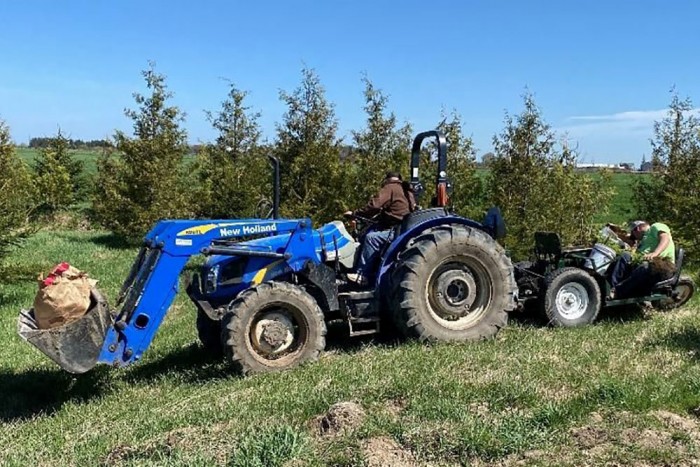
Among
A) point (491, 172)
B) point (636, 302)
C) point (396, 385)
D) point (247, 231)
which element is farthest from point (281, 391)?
point (491, 172)

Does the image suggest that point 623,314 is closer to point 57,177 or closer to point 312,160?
point 312,160

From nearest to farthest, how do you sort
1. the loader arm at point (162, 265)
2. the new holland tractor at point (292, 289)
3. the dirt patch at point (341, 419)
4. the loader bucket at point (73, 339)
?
1. the dirt patch at point (341, 419)
2. the loader bucket at point (73, 339)
3. the loader arm at point (162, 265)
4. the new holland tractor at point (292, 289)

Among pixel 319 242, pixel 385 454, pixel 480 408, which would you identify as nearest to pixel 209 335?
→ pixel 319 242

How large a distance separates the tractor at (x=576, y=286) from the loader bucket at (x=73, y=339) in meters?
Answer: 5.05

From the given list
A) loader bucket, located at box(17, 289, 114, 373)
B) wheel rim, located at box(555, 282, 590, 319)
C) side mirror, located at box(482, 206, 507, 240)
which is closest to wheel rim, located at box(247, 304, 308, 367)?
loader bucket, located at box(17, 289, 114, 373)

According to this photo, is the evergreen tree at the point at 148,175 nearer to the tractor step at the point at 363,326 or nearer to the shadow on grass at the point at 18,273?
the shadow on grass at the point at 18,273

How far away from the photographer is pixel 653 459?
172 inches

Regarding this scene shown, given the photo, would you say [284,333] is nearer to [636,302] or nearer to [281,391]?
[281,391]

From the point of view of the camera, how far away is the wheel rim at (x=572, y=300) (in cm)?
870

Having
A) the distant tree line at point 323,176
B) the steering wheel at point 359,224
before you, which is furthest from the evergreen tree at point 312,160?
the steering wheel at point 359,224

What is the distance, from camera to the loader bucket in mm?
6039

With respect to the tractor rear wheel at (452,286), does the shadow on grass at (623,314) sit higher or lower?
lower

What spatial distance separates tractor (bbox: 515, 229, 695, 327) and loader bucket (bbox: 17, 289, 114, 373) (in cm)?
505

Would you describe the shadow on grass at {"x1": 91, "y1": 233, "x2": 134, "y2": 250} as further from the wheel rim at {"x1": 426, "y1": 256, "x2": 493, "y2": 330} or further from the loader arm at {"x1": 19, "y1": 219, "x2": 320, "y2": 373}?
the wheel rim at {"x1": 426, "y1": 256, "x2": 493, "y2": 330}
